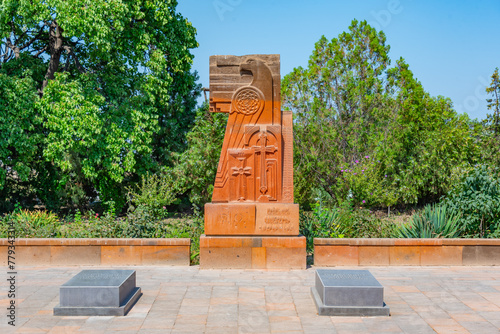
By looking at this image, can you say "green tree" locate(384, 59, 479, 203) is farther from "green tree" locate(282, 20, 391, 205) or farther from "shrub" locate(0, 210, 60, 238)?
"shrub" locate(0, 210, 60, 238)

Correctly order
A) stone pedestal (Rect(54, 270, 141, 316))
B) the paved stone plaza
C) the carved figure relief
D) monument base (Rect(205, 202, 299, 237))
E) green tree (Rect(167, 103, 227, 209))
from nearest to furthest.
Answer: the paved stone plaza, stone pedestal (Rect(54, 270, 141, 316)), monument base (Rect(205, 202, 299, 237)), the carved figure relief, green tree (Rect(167, 103, 227, 209))

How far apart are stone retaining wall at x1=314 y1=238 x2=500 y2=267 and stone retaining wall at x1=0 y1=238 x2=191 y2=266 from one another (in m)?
2.67

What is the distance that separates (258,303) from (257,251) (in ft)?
6.72

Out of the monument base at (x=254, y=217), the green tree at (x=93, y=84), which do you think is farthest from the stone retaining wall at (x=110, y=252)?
the green tree at (x=93, y=84)

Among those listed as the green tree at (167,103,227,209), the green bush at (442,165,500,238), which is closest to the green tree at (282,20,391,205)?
the green tree at (167,103,227,209)

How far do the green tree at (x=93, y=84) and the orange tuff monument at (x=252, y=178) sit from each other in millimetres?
8448

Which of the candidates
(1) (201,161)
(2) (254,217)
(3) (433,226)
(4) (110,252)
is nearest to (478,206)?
(3) (433,226)

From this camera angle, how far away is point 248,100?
29.7 ft

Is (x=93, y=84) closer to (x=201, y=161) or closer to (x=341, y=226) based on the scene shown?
(x=201, y=161)

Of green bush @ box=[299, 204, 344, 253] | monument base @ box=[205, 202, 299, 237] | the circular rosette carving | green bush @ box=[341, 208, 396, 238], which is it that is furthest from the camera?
green bush @ box=[341, 208, 396, 238]

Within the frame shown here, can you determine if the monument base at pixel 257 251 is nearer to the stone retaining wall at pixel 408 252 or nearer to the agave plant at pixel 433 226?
the stone retaining wall at pixel 408 252

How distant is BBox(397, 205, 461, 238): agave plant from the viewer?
9.66 metres

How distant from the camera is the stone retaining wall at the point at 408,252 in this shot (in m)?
9.09

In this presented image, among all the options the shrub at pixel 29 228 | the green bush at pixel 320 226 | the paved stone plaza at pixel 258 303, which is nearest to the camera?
the paved stone plaza at pixel 258 303
